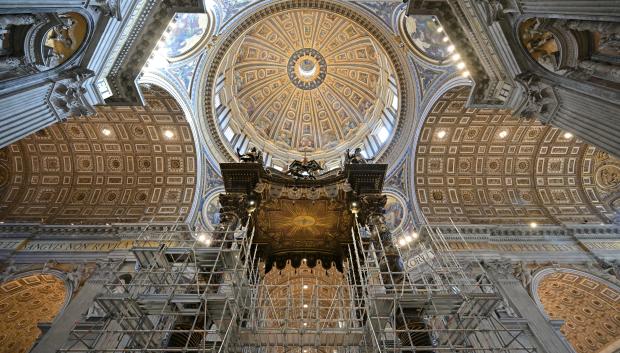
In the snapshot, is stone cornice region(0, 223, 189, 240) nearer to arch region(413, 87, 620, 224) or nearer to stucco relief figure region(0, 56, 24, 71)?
stucco relief figure region(0, 56, 24, 71)

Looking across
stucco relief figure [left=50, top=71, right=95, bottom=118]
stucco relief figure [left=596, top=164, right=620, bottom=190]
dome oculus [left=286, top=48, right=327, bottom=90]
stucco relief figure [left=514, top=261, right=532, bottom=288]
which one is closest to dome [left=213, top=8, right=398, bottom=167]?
dome oculus [left=286, top=48, right=327, bottom=90]

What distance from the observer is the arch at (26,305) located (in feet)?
39.0

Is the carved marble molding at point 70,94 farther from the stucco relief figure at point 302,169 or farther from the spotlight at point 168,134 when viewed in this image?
the spotlight at point 168,134

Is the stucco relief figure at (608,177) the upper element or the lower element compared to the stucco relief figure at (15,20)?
upper

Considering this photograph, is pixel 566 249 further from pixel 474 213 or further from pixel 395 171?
pixel 395 171

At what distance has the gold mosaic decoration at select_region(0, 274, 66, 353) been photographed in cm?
1195

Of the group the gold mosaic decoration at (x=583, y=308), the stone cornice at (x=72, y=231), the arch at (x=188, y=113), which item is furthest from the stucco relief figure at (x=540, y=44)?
the stone cornice at (x=72, y=231)

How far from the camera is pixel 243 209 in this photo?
31.4 feet

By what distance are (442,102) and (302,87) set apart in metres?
12.2

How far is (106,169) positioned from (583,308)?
66.7 feet

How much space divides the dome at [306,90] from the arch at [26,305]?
1022cm

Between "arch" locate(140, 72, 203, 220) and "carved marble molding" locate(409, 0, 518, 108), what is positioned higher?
"arch" locate(140, 72, 203, 220)

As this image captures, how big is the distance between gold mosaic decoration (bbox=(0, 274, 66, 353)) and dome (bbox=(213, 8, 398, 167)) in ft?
33.9

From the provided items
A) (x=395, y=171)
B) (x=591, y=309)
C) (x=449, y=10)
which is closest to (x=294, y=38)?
(x=395, y=171)
